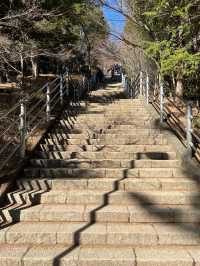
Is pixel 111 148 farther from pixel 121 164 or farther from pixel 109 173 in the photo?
pixel 109 173

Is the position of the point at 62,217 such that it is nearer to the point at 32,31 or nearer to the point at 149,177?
the point at 149,177

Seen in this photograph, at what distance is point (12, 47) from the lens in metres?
10.4

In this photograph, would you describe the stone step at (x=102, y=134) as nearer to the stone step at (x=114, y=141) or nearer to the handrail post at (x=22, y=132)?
the stone step at (x=114, y=141)

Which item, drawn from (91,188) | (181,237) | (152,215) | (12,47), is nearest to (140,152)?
(91,188)

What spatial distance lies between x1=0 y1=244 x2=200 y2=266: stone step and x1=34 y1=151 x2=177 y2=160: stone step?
2.82 meters

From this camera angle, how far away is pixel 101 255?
4586 millimetres

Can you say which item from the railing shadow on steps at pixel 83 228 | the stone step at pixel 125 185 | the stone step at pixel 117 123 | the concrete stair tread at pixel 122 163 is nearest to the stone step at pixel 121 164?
the concrete stair tread at pixel 122 163

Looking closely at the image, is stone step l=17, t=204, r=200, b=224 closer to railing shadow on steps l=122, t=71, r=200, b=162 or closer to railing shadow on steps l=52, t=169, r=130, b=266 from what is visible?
railing shadow on steps l=52, t=169, r=130, b=266

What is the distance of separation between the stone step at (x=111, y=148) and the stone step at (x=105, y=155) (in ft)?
0.81

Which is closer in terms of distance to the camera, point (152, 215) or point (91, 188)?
point (152, 215)

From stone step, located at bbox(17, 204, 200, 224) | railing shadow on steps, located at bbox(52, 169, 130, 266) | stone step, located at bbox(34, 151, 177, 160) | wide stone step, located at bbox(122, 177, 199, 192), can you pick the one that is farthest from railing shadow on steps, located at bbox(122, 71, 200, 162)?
stone step, located at bbox(17, 204, 200, 224)

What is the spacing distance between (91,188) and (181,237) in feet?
5.91

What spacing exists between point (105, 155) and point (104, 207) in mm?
1992

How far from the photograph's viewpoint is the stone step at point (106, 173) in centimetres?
668
